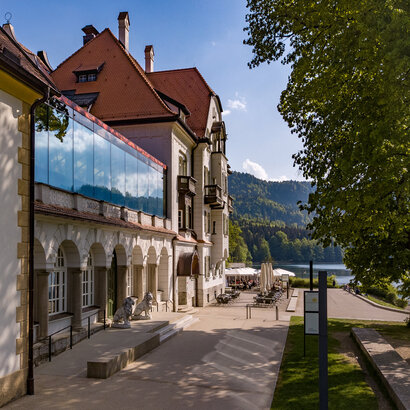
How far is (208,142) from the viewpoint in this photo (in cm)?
3166

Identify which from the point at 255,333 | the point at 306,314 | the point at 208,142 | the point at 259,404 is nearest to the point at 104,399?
the point at 259,404

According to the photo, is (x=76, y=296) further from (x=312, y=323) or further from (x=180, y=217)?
(x=180, y=217)

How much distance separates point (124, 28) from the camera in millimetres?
31578

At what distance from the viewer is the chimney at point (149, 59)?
36.4m

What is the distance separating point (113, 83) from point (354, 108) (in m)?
18.5

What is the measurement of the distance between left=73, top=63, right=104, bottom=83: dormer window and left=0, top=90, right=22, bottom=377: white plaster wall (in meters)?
19.7

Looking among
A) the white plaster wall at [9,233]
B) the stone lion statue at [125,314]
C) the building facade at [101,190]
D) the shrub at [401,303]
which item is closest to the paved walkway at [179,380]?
the building facade at [101,190]

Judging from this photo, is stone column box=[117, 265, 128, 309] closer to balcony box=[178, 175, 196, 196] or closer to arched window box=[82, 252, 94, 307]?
arched window box=[82, 252, 94, 307]

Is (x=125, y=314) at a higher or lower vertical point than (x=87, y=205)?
lower

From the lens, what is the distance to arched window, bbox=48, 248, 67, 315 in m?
14.8

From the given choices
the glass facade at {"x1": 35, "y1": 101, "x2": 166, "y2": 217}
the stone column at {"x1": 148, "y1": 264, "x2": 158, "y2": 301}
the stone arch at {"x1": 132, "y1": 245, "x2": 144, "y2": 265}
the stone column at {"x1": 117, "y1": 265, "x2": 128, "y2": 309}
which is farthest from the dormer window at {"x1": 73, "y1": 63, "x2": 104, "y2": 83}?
the stone column at {"x1": 117, "y1": 265, "x2": 128, "y2": 309}

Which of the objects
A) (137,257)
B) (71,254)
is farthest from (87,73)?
(71,254)

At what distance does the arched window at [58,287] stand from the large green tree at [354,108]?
8982 millimetres

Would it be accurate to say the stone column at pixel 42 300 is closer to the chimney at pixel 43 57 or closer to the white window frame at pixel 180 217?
the white window frame at pixel 180 217
